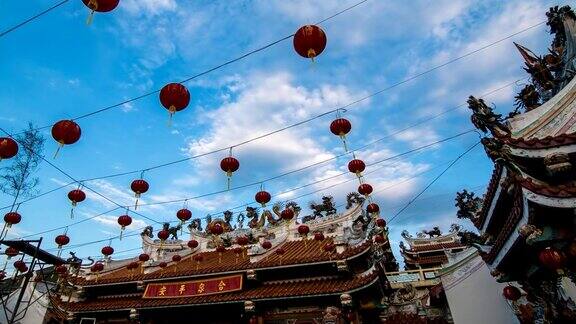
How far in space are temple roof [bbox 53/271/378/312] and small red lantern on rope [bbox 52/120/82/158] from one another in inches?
246

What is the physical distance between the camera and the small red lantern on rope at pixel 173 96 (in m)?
5.79

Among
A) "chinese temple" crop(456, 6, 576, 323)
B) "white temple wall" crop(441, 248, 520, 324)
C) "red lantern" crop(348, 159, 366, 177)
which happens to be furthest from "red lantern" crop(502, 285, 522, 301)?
"red lantern" crop(348, 159, 366, 177)

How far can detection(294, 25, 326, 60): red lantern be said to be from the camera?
209 inches

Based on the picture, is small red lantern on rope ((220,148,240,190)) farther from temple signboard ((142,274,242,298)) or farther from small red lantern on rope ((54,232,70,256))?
small red lantern on rope ((54,232,70,256))

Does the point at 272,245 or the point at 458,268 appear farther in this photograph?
the point at 272,245

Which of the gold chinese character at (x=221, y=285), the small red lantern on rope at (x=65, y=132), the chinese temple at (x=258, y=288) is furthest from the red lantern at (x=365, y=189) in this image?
the small red lantern on rope at (x=65, y=132)

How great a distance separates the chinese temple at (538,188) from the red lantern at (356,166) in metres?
3.10

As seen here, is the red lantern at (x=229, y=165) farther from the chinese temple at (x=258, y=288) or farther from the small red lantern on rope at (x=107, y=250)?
the small red lantern on rope at (x=107, y=250)

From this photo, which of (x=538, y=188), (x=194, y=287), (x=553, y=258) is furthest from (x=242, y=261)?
(x=538, y=188)

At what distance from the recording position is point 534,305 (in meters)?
6.58

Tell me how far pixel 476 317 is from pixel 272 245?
6.72m

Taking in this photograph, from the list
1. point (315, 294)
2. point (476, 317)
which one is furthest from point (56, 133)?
point (476, 317)

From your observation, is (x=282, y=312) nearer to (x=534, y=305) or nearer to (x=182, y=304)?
(x=182, y=304)

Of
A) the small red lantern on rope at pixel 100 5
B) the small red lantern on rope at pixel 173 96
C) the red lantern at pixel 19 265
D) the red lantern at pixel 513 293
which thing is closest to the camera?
the small red lantern on rope at pixel 100 5
